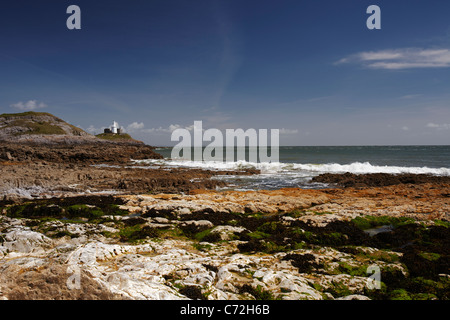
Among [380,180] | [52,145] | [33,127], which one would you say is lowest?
[380,180]

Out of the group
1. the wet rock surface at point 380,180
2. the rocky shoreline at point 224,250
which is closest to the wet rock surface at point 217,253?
the rocky shoreline at point 224,250

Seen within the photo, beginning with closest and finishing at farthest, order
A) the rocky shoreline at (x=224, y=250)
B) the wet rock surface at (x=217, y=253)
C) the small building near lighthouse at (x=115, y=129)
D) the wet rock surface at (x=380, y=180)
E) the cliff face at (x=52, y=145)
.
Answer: the wet rock surface at (x=217, y=253), the rocky shoreline at (x=224, y=250), the wet rock surface at (x=380, y=180), the cliff face at (x=52, y=145), the small building near lighthouse at (x=115, y=129)

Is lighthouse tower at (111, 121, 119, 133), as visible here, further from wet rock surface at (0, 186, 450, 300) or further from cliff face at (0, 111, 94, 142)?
wet rock surface at (0, 186, 450, 300)

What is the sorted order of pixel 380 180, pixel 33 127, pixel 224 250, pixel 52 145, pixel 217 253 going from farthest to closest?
pixel 33 127 < pixel 52 145 < pixel 380 180 < pixel 224 250 < pixel 217 253

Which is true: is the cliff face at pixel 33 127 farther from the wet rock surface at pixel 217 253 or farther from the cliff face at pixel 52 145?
the wet rock surface at pixel 217 253

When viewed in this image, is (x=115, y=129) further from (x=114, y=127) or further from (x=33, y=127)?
(x=33, y=127)

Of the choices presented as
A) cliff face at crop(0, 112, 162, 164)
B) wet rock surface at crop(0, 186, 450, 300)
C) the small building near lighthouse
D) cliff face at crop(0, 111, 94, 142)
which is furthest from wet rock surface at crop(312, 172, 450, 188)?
the small building near lighthouse

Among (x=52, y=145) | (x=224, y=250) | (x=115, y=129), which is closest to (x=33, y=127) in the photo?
(x=52, y=145)

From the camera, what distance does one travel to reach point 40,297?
316 centimetres

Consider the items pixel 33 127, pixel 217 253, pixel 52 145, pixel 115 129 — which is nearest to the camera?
pixel 217 253

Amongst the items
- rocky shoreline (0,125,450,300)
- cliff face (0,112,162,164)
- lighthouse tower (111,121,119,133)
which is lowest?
rocky shoreline (0,125,450,300)

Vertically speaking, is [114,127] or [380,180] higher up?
[114,127]

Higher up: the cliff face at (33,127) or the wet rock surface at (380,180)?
the cliff face at (33,127)

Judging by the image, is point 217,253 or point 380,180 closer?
point 217,253
